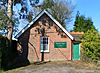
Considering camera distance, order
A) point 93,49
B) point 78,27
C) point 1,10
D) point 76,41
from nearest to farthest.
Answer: point 1,10 → point 93,49 → point 76,41 → point 78,27

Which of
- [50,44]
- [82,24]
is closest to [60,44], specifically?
[50,44]

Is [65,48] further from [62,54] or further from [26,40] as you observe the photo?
[26,40]

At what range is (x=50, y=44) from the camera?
35188 millimetres

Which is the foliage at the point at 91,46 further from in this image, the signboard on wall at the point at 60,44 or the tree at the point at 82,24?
the tree at the point at 82,24

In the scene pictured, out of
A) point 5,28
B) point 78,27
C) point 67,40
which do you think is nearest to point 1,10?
point 5,28

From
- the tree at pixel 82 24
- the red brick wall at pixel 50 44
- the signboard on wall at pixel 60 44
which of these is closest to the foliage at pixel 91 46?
the red brick wall at pixel 50 44

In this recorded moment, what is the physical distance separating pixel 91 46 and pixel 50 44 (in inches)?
198

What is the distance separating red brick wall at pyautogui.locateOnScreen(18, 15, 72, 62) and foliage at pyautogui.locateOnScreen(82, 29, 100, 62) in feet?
6.87

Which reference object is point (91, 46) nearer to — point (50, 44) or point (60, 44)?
point (60, 44)

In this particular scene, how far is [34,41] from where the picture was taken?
3531 centimetres

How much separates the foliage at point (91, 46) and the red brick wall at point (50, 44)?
2.09 meters

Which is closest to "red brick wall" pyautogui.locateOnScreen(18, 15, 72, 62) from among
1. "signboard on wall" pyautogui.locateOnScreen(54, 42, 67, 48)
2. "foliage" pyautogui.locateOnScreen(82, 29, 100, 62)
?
"signboard on wall" pyautogui.locateOnScreen(54, 42, 67, 48)

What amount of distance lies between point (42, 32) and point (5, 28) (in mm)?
5836

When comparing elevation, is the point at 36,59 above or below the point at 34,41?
below
